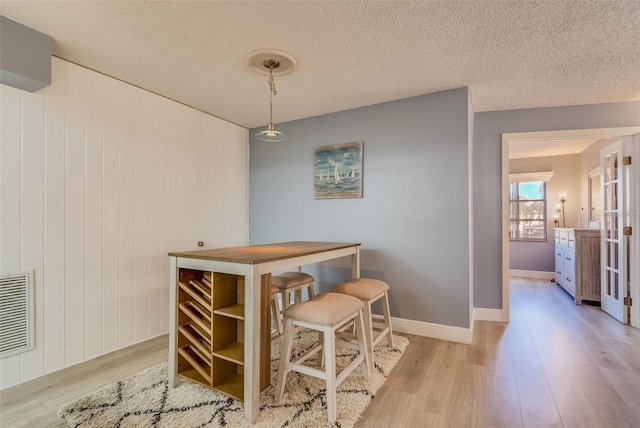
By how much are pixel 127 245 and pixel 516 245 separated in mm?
6542

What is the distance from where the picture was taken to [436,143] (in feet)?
9.05

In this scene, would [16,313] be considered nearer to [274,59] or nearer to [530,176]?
[274,59]

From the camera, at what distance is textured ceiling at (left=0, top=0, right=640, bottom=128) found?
169 centimetres

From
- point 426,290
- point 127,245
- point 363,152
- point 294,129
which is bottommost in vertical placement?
point 426,290

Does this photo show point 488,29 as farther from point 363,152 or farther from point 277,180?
point 277,180

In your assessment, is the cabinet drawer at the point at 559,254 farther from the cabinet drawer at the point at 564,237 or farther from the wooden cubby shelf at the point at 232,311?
the wooden cubby shelf at the point at 232,311

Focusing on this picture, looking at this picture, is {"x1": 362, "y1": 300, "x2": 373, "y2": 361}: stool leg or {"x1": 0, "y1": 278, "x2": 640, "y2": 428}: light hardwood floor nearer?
{"x1": 0, "y1": 278, "x2": 640, "y2": 428}: light hardwood floor

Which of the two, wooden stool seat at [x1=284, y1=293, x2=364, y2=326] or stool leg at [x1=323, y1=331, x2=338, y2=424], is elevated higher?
wooden stool seat at [x1=284, y1=293, x2=364, y2=326]

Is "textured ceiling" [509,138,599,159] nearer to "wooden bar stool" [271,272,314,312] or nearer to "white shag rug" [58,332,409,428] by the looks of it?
"wooden bar stool" [271,272,314,312]

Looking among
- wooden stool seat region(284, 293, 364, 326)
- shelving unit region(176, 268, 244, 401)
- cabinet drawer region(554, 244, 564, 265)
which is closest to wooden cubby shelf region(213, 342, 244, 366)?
shelving unit region(176, 268, 244, 401)

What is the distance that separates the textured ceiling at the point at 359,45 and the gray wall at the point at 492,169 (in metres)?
0.25

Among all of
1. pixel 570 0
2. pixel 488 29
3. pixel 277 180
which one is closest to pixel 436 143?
pixel 488 29

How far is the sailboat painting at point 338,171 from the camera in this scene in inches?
124

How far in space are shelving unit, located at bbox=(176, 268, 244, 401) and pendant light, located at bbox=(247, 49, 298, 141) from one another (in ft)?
3.52
